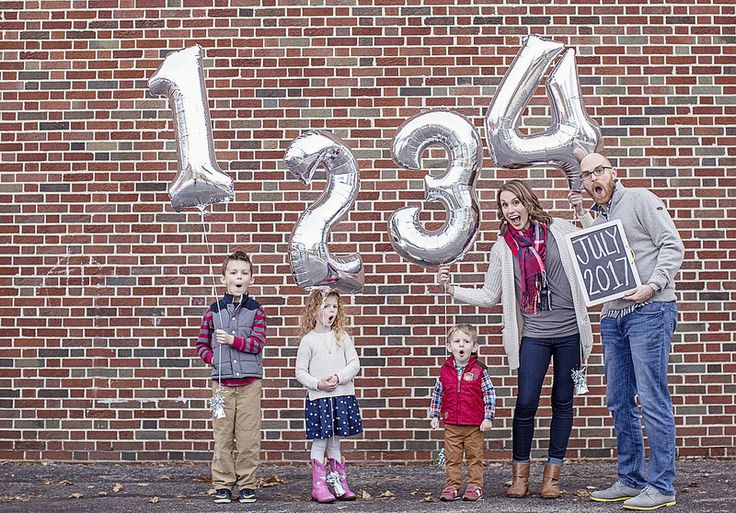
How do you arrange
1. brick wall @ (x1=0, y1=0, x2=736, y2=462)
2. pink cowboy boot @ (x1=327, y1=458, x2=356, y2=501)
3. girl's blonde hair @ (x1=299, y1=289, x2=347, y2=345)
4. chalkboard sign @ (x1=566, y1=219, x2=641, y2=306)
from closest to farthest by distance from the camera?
chalkboard sign @ (x1=566, y1=219, x2=641, y2=306), pink cowboy boot @ (x1=327, y1=458, x2=356, y2=501), girl's blonde hair @ (x1=299, y1=289, x2=347, y2=345), brick wall @ (x1=0, y1=0, x2=736, y2=462)

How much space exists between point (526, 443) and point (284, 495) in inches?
59.3

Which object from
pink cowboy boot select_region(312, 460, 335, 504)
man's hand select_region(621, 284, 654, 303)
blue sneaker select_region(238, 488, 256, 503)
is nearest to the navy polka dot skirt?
pink cowboy boot select_region(312, 460, 335, 504)

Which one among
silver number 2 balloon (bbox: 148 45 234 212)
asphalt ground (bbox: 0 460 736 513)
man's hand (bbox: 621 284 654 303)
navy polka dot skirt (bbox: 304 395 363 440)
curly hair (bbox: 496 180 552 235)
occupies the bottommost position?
asphalt ground (bbox: 0 460 736 513)

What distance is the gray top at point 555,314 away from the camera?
5.02 metres

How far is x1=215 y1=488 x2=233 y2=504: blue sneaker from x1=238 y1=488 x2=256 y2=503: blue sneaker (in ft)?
0.23

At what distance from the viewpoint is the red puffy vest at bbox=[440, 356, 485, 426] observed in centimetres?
505

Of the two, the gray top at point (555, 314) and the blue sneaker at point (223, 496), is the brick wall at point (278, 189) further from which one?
the gray top at point (555, 314)

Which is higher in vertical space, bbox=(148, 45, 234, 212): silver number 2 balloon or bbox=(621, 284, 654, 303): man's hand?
bbox=(148, 45, 234, 212): silver number 2 balloon

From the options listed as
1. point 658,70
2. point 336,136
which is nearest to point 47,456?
point 336,136

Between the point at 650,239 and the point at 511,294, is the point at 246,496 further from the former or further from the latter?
the point at 650,239

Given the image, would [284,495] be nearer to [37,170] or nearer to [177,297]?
[177,297]

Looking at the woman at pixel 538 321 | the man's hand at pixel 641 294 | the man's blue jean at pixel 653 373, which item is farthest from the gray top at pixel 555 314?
the man's hand at pixel 641 294

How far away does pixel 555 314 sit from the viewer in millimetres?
5016

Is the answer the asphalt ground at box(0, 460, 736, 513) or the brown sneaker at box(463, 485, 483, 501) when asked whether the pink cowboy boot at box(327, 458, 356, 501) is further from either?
the brown sneaker at box(463, 485, 483, 501)
